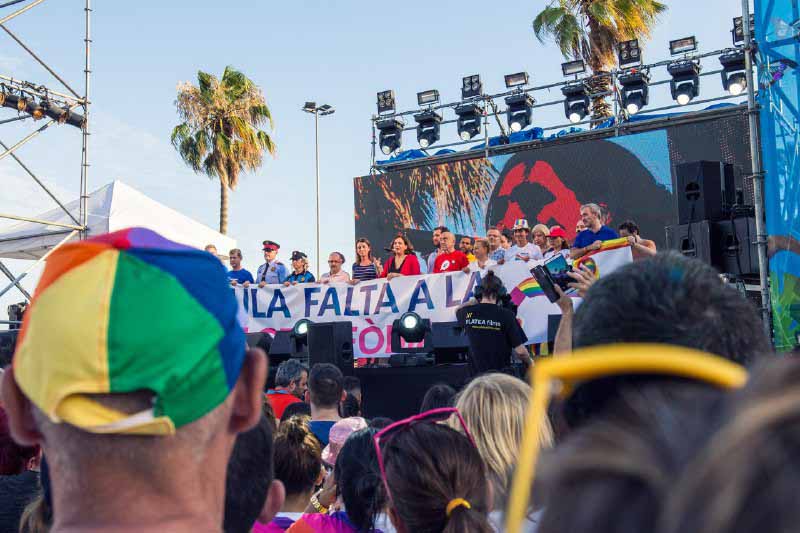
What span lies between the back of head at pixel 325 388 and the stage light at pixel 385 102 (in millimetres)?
14871

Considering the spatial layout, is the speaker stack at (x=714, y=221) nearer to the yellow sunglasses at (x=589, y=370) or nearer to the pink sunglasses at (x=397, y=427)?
the pink sunglasses at (x=397, y=427)

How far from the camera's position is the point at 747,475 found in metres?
0.41

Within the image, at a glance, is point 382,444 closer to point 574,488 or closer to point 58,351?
point 58,351

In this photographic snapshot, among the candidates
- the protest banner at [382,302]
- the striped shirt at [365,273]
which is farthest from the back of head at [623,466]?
the striped shirt at [365,273]

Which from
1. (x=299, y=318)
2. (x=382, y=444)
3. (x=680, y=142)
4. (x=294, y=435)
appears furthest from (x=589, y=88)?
(x=382, y=444)

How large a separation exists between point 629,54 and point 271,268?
917 centimetres

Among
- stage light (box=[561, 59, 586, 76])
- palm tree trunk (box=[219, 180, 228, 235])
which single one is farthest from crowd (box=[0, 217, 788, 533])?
palm tree trunk (box=[219, 180, 228, 235])

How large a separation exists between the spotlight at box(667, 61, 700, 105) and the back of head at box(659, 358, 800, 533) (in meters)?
16.7

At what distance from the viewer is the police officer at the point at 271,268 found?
11789 millimetres

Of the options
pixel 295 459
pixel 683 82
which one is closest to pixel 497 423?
pixel 295 459

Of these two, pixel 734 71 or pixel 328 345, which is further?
pixel 734 71

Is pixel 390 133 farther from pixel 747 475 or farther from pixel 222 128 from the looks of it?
pixel 747 475

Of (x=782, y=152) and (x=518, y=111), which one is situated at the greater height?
(x=518, y=111)

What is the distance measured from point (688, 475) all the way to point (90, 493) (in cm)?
88
